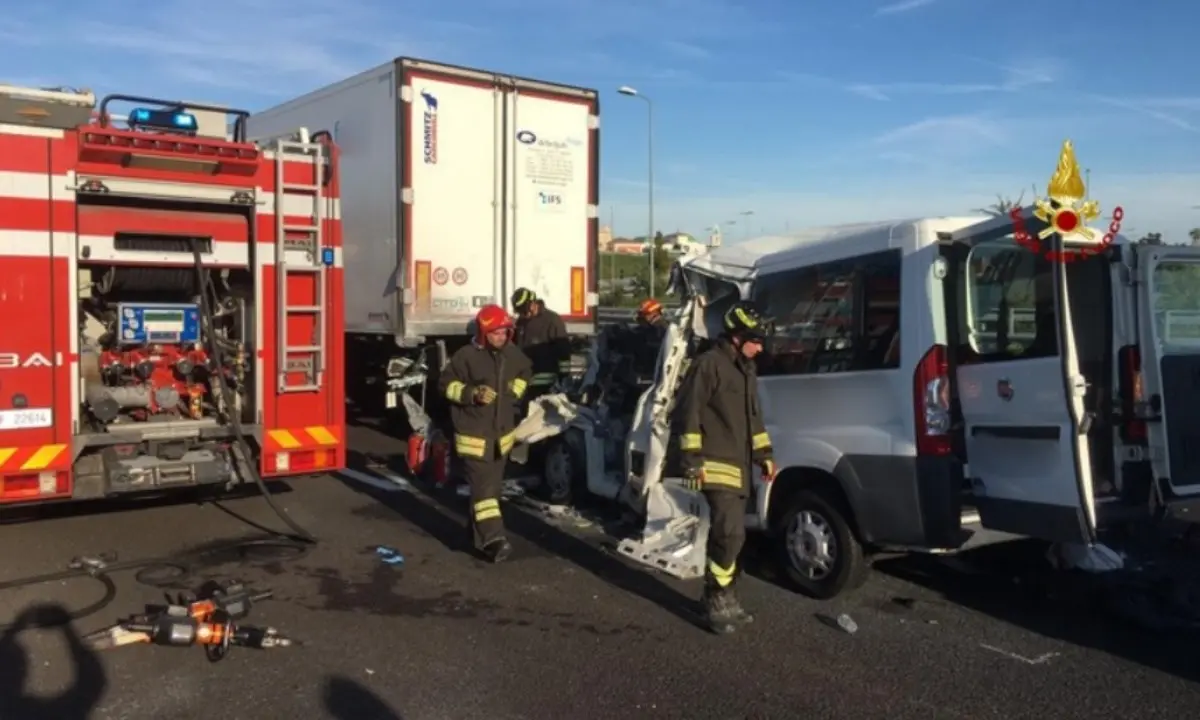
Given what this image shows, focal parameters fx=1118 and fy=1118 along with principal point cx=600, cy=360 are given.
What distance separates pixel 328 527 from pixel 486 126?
16.3 feet

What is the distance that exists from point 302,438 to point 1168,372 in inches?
221

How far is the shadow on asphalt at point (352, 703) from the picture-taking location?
15.6ft

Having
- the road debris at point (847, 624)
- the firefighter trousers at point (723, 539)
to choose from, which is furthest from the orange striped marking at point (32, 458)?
the road debris at point (847, 624)

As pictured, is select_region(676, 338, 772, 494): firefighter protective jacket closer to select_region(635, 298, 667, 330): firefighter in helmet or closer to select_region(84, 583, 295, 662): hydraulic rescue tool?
select_region(84, 583, 295, 662): hydraulic rescue tool

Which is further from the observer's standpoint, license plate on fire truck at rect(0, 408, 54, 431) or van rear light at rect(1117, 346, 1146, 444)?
license plate on fire truck at rect(0, 408, 54, 431)

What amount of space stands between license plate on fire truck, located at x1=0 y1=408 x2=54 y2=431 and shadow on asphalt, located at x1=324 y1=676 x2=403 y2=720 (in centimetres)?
313

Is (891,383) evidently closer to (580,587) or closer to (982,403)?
(982,403)

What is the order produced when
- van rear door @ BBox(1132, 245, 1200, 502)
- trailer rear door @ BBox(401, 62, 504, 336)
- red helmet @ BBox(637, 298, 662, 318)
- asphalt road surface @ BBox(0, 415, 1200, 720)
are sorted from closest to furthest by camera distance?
1. asphalt road surface @ BBox(0, 415, 1200, 720)
2. van rear door @ BBox(1132, 245, 1200, 502)
3. red helmet @ BBox(637, 298, 662, 318)
4. trailer rear door @ BBox(401, 62, 504, 336)

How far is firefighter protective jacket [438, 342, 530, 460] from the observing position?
7.39 meters

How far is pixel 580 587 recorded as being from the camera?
6.78 m

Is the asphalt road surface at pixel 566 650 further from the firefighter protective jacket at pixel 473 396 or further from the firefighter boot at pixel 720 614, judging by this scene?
the firefighter protective jacket at pixel 473 396

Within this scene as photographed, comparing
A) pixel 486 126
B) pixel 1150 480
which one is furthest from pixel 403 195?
pixel 1150 480

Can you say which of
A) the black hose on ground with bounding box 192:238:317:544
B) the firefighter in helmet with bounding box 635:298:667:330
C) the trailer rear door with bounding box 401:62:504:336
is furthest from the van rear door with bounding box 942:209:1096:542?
the trailer rear door with bounding box 401:62:504:336

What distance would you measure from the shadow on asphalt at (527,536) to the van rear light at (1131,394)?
2546 millimetres
